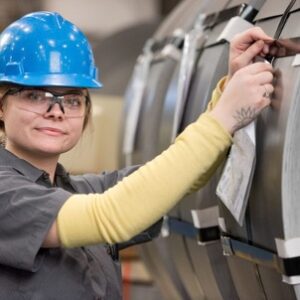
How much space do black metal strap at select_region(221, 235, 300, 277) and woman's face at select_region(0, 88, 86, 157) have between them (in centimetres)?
37

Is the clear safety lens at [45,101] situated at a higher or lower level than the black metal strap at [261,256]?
higher

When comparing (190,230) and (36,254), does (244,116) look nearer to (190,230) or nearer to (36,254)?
→ (36,254)

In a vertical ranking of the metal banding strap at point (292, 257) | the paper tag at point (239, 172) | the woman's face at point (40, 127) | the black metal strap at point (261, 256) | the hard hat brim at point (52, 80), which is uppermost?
the hard hat brim at point (52, 80)

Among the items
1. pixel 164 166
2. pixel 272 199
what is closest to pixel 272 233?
pixel 272 199

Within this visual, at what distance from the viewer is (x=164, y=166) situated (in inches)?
44.5

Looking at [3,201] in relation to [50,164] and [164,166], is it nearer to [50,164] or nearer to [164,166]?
[50,164]

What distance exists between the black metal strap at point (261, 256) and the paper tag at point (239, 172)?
8 cm

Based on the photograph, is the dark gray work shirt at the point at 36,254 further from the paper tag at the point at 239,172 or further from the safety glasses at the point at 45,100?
the paper tag at the point at 239,172

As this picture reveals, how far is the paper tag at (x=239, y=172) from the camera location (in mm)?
1214

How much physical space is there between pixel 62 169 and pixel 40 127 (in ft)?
0.61

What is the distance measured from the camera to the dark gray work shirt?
1170 millimetres

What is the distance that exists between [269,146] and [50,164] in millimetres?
418

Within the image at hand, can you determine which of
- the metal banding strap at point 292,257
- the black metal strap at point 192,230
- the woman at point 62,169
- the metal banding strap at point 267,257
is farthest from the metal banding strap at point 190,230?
the metal banding strap at point 292,257

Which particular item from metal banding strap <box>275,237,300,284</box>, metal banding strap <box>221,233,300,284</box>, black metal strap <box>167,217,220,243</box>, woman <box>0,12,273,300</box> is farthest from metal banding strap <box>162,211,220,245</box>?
metal banding strap <box>275,237,300,284</box>
